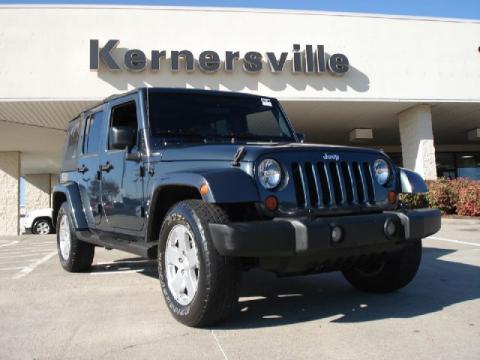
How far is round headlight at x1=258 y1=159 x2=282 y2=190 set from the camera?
11.0 feet

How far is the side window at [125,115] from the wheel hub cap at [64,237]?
1673mm

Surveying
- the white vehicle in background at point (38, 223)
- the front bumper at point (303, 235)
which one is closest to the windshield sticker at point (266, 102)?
the front bumper at point (303, 235)

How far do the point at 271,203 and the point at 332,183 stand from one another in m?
0.55

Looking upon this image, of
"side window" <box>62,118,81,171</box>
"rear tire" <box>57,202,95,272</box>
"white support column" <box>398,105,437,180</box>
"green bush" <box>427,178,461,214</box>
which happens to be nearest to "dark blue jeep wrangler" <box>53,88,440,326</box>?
"rear tire" <box>57,202,95,272</box>

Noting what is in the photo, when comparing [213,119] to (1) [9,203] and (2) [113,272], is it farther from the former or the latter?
(1) [9,203]

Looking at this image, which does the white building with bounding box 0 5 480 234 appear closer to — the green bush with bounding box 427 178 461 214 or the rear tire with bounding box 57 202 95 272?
the green bush with bounding box 427 178 461 214

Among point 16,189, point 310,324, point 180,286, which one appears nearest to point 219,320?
point 180,286

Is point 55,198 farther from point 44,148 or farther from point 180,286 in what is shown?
point 44,148

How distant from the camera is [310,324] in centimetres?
355

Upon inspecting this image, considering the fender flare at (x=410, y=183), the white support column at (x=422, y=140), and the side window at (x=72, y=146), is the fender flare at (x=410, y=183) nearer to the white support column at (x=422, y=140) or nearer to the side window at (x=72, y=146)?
the side window at (x=72, y=146)

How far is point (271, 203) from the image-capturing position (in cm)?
334

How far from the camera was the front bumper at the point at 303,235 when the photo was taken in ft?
9.97

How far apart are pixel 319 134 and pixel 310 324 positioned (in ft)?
61.3

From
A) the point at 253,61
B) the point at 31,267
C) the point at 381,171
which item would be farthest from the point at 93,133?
the point at 253,61
